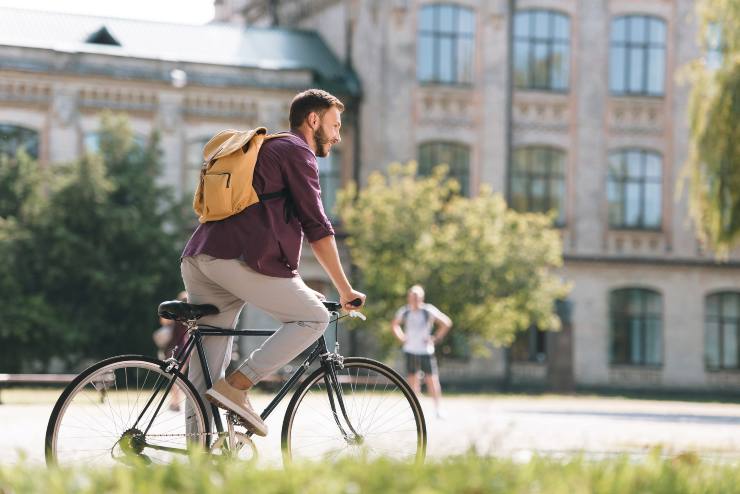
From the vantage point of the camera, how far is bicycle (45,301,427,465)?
6148 millimetres

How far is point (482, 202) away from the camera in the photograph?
33875mm

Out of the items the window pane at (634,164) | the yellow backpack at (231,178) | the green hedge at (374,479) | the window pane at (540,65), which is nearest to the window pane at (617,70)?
the window pane at (634,164)

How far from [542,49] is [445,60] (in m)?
2.84

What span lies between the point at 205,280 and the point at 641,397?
1201 inches

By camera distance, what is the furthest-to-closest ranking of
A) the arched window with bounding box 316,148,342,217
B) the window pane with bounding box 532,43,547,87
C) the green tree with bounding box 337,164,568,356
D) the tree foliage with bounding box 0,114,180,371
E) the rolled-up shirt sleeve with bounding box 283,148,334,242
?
the window pane with bounding box 532,43,547,87, the arched window with bounding box 316,148,342,217, the green tree with bounding box 337,164,568,356, the tree foliage with bounding box 0,114,180,371, the rolled-up shirt sleeve with bounding box 283,148,334,242

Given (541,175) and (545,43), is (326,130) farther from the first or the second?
(545,43)

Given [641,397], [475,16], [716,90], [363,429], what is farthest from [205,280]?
[475,16]

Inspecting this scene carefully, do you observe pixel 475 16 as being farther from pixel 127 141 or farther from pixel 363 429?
pixel 363 429

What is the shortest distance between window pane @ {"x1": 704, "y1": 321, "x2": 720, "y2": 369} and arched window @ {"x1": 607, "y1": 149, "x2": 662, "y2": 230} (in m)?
3.19

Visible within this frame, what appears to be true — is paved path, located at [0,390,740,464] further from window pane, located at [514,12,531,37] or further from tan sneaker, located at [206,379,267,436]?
window pane, located at [514,12,531,37]

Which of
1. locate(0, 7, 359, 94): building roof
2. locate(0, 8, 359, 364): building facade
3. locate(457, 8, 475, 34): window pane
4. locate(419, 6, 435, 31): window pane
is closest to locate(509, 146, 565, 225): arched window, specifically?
locate(457, 8, 475, 34): window pane

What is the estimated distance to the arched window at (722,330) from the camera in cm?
4019

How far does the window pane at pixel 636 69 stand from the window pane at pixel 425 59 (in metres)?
5.77

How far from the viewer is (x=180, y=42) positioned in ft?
132
